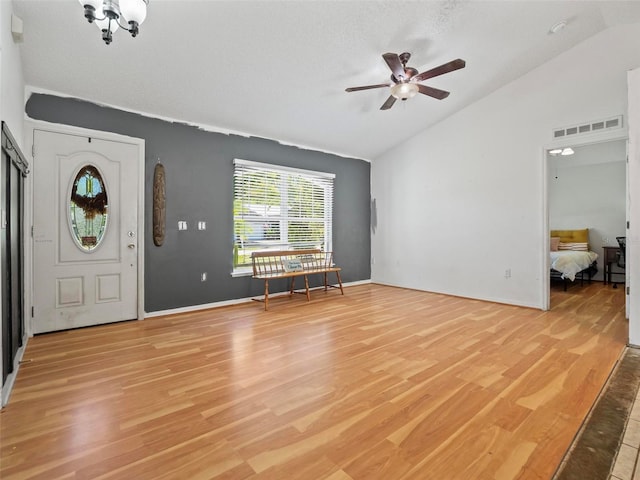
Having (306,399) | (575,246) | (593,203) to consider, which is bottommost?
(306,399)

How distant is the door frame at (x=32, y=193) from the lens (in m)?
3.16

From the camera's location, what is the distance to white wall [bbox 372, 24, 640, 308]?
3886mm

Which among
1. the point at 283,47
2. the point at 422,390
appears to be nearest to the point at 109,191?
the point at 283,47

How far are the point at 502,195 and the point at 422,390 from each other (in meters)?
3.60

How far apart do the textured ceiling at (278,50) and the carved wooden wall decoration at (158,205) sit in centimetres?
75

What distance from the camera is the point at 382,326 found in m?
3.55

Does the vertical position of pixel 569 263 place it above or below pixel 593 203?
below

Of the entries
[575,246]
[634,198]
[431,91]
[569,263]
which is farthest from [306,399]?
[575,246]

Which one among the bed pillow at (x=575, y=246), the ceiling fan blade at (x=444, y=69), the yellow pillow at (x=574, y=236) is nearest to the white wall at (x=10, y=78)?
the ceiling fan blade at (x=444, y=69)

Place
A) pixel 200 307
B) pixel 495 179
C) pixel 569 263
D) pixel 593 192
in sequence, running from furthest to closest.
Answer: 1. pixel 593 192
2. pixel 569 263
3. pixel 495 179
4. pixel 200 307

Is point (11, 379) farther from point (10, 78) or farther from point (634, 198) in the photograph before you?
point (634, 198)

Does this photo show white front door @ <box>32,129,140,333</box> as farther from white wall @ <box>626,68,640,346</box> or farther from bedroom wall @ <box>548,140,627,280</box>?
bedroom wall @ <box>548,140,627,280</box>

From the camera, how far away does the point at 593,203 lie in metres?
6.64

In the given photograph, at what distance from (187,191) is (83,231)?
123cm
